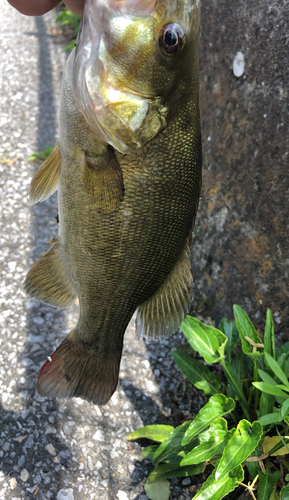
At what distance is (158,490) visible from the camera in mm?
2406

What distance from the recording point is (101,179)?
134 cm

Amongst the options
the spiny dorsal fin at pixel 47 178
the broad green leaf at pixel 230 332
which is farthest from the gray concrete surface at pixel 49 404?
the spiny dorsal fin at pixel 47 178

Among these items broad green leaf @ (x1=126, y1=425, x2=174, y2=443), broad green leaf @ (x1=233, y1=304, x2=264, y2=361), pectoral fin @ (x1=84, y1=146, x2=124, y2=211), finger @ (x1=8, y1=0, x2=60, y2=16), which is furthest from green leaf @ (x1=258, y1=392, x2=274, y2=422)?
finger @ (x1=8, y1=0, x2=60, y2=16)

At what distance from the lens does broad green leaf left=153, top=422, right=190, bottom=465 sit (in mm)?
2344

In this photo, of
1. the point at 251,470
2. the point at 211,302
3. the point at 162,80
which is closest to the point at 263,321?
the point at 211,302

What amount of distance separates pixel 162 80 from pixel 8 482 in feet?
7.41

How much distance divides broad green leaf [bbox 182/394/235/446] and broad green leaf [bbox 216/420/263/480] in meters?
0.14

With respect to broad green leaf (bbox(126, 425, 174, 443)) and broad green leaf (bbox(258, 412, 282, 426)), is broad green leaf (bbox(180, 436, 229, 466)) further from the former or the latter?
broad green leaf (bbox(126, 425, 174, 443))

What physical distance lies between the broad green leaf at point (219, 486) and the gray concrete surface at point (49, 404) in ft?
2.05

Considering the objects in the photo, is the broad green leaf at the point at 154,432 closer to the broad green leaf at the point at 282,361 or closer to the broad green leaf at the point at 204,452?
the broad green leaf at the point at 204,452

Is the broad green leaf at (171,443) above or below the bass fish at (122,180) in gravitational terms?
below

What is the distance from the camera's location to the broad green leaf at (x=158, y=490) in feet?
7.83

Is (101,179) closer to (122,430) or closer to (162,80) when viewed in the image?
(162,80)

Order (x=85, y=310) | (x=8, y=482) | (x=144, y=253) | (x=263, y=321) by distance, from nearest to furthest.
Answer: (x=144, y=253) < (x=85, y=310) < (x=8, y=482) < (x=263, y=321)
